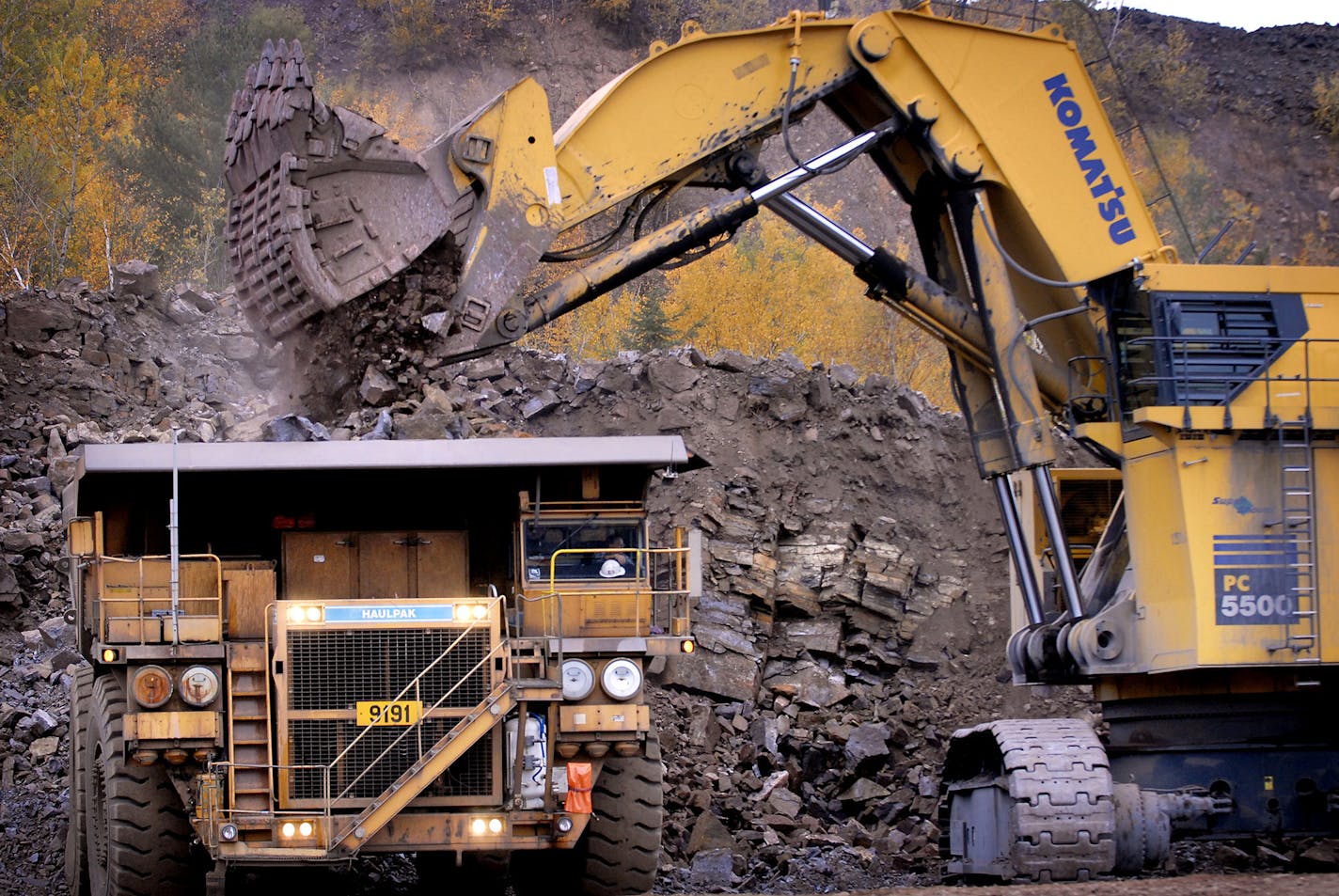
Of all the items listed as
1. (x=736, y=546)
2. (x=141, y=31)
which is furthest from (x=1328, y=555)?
(x=141, y=31)

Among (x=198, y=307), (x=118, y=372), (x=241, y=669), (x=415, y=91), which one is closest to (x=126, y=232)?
(x=198, y=307)

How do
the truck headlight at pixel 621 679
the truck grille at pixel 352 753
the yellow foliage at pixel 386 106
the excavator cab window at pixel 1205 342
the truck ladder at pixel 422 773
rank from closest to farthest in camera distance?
the truck ladder at pixel 422 773
the truck grille at pixel 352 753
the truck headlight at pixel 621 679
the excavator cab window at pixel 1205 342
the yellow foliage at pixel 386 106

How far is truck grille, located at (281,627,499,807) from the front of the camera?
11695 mm

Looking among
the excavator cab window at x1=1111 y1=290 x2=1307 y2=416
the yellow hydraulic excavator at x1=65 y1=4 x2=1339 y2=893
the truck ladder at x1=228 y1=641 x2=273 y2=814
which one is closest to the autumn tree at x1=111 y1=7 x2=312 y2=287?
the yellow hydraulic excavator at x1=65 y1=4 x2=1339 y2=893

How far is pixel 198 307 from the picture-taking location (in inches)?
1138

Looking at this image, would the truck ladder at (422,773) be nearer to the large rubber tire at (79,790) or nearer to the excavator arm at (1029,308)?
the large rubber tire at (79,790)

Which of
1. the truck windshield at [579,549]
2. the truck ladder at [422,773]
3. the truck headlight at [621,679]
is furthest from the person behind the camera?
the truck windshield at [579,549]

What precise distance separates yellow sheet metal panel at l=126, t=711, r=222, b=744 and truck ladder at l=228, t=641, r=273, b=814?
166 mm

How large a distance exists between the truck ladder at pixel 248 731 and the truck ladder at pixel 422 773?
24.2 inches

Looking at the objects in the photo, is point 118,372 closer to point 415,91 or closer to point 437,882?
point 437,882

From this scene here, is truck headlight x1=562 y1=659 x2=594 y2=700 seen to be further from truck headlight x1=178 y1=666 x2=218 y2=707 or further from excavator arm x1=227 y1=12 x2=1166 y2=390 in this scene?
excavator arm x1=227 y1=12 x2=1166 y2=390

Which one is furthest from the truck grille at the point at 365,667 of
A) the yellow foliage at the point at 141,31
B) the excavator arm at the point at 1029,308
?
the yellow foliage at the point at 141,31

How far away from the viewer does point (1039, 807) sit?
12227 millimetres

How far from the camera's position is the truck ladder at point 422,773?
1136 centimetres
